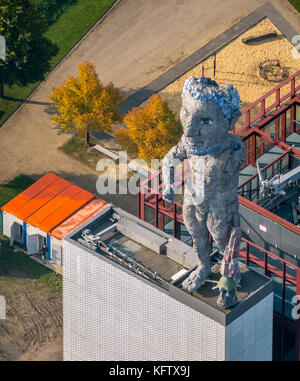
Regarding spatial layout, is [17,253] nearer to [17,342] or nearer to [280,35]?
[17,342]

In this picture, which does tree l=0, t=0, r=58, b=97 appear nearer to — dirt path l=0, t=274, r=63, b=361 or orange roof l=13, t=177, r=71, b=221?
orange roof l=13, t=177, r=71, b=221

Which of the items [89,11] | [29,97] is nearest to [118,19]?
[89,11]

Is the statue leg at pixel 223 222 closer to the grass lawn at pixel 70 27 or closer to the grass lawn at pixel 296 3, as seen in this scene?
the grass lawn at pixel 70 27

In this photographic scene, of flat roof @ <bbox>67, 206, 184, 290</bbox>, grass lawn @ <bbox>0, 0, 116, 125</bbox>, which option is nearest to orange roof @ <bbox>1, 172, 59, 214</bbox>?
grass lawn @ <bbox>0, 0, 116, 125</bbox>

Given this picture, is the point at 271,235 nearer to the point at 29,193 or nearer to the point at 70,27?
the point at 29,193

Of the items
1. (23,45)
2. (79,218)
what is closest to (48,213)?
(79,218)

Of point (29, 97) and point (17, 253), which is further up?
point (29, 97)
